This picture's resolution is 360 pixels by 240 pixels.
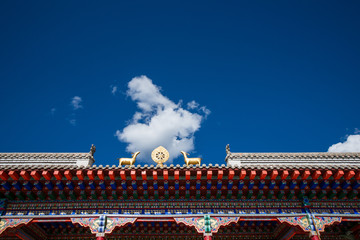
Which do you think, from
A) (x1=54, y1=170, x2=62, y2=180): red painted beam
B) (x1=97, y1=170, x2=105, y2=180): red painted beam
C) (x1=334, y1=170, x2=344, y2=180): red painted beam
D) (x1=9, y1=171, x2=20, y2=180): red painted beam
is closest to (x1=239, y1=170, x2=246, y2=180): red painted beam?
(x1=334, y1=170, x2=344, y2=180): red painted beam

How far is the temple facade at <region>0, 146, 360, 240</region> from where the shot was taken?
7.48 m

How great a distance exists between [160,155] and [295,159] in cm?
623

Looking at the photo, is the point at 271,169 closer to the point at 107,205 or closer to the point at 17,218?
the point at 107,205

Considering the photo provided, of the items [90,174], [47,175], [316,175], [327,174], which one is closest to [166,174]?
[90,174]

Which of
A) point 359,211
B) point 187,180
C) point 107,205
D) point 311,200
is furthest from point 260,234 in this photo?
point 107,205

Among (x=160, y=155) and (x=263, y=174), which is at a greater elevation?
(x=160, y=155)

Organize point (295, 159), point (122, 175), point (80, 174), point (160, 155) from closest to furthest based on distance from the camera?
point (80, 174)
point (122, 175)
point (160, 155)
point (295, 159)

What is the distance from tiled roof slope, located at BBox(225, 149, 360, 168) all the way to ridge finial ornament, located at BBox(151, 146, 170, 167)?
9.53 ft

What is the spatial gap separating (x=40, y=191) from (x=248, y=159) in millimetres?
8647

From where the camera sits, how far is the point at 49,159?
40.9 feet

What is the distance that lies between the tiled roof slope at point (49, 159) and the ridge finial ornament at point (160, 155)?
2.72 meters

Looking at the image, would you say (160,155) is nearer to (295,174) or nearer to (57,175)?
(57,175)

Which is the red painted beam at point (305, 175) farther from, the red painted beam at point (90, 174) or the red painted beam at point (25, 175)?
the red painted beam at point (25, 175)

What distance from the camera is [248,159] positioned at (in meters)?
12.9
